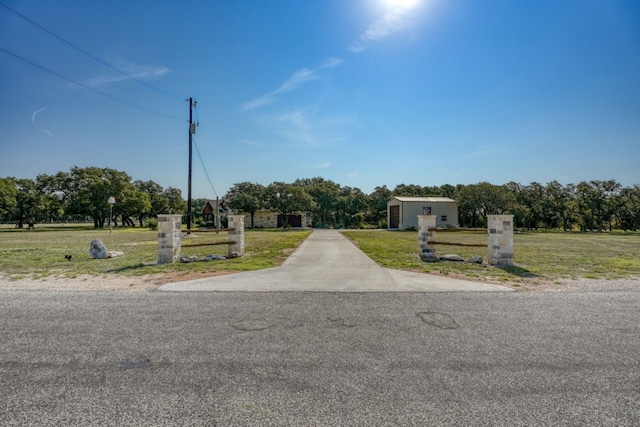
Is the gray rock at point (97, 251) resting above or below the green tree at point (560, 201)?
below

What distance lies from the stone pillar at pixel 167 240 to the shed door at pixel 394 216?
96.7ft

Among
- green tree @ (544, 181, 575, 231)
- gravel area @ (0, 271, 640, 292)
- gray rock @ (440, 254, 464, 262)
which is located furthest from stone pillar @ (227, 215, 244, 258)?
green tree @ (544, 181, 575, 231)

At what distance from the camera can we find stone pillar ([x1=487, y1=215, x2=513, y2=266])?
9062 mm

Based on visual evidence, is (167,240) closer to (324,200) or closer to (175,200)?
(324,200)

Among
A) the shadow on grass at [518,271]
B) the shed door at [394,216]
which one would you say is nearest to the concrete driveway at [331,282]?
the shadow on grass at [518,271]

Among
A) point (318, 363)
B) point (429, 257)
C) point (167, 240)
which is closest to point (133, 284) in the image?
point (167, 240)

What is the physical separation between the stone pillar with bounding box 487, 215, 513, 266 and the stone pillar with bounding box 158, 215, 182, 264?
9648mm

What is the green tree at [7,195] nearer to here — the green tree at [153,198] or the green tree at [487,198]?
the green tree at [153,198]

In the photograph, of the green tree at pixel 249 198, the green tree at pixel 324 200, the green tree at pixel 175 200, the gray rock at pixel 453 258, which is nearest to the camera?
the gray rock at pixel 453 258

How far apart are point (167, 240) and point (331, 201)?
37089 mm

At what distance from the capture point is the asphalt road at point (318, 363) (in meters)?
2.20

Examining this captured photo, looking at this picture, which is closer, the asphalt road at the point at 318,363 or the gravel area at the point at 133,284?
the asphalt road at the point at 318,363

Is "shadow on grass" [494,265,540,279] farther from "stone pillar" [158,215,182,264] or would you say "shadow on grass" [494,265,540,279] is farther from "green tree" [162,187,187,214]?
"green tree" [162,187,187,214]

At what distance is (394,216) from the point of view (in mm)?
37188
